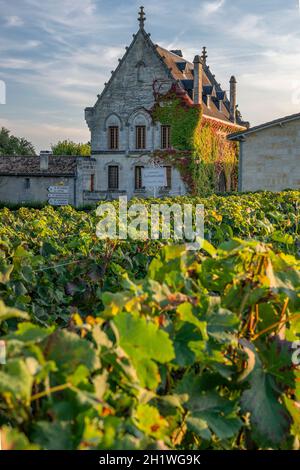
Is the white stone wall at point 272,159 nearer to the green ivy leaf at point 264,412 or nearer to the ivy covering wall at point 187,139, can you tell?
the ivy covering wall at point 187,139

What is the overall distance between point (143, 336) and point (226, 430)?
1.13 ft

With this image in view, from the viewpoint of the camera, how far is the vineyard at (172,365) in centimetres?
127

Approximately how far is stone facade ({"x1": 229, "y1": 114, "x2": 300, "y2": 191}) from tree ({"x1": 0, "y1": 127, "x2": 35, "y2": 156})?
5057cm

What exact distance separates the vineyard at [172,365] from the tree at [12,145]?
250 ft

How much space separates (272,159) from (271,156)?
15 cm

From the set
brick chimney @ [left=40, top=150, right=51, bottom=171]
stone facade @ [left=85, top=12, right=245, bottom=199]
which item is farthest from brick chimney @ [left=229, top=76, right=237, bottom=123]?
brick chimney @ [left=40, top=150, right=51, bottom=171]

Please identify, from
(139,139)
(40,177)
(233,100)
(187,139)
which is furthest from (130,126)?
(233,100)

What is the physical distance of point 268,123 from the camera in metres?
29.4

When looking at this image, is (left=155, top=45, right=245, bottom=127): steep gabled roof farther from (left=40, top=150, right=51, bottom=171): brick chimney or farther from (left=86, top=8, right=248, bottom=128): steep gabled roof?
(left=40, top=150, right=51, bottom=171): brick chimney

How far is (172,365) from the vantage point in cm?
162

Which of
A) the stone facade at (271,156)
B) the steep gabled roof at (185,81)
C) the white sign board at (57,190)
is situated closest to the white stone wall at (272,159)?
the stone facade at (271,156)

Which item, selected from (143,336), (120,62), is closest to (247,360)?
(143,336)

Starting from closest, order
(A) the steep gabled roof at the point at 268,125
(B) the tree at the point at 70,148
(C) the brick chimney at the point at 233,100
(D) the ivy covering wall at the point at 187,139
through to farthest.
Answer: (A) the steep gabled roof at the point at 268,125 < (D) the ivy covering wall at the point at 187,139 < (C) the brick chimney at the point at 233,100 < (B) the tree at the point at 70,148
